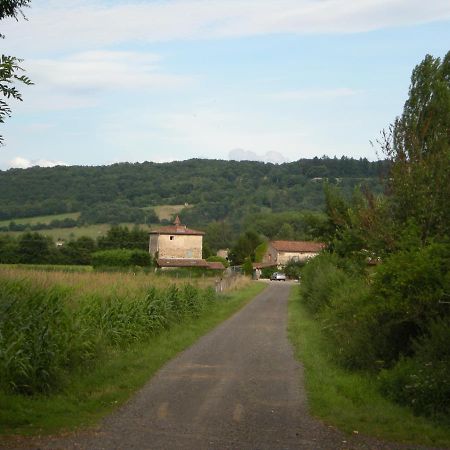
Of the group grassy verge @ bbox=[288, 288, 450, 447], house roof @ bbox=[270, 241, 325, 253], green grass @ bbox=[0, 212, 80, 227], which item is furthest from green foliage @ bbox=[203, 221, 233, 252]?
grassy verge @ bbox=[288, 288, 450, 447]

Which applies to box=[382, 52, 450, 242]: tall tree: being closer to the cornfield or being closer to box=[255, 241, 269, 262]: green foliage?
the cornfield

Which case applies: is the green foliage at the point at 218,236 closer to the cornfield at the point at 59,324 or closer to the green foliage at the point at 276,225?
the green foliage at the point at 276,225

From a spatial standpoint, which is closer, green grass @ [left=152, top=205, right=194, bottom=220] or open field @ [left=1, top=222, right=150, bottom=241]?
open field @ [left=1, top=222, right=150, bottom=241]

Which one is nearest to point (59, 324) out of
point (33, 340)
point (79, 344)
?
point (79, 344)

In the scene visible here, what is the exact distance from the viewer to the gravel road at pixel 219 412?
9.23 meters

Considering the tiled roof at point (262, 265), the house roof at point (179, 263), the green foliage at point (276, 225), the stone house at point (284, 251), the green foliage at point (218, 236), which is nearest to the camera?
the house roof at point (179, 263)

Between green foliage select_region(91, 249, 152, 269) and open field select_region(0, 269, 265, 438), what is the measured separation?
52.1 metres

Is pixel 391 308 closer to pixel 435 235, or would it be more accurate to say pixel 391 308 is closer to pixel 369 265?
pixel 435 235

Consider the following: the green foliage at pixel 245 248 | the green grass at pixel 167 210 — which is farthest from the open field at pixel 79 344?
the green grass at pixel 167 210

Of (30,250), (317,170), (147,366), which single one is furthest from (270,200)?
(147,366)

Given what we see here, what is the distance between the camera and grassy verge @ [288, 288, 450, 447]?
34.0 feet

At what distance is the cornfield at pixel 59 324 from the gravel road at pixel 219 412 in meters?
1.60

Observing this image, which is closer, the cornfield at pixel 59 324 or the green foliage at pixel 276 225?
the cornfield at pixel 59 324

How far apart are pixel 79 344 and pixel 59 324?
1.86 feet
